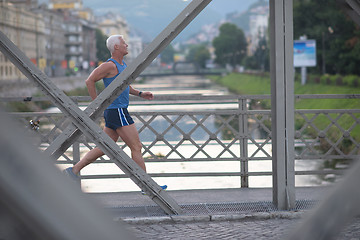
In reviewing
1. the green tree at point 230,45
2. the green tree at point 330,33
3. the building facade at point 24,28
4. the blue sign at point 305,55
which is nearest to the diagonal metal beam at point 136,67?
the green tree at point 330,33

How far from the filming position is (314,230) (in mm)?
650

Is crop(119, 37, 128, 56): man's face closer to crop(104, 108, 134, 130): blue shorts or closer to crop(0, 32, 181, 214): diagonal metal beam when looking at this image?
crop(104, 108, 134, 130): blue shorts

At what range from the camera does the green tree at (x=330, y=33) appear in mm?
43656

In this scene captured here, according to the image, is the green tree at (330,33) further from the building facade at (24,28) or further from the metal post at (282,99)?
the metal post at (282,99)

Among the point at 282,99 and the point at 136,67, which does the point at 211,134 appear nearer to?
the point at 282,99

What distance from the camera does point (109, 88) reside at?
200 inches

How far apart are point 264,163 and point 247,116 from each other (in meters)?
5.10

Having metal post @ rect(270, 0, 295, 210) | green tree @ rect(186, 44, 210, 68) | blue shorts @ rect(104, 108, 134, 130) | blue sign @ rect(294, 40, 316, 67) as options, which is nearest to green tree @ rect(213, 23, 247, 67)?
green tree @ rect(186, 44, 210, 68)

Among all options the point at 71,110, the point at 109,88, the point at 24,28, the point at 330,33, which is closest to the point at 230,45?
the point at 24,28

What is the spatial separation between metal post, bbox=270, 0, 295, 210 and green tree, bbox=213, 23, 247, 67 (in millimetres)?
95982

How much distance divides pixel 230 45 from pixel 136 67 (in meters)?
116

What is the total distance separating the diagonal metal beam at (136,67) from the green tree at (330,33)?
37.7m

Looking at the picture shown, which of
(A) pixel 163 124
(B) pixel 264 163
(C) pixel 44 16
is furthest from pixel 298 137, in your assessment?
(C) pixel 44 16

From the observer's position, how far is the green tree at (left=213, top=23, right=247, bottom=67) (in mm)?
107031
